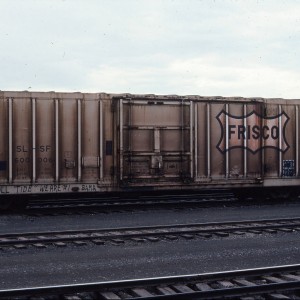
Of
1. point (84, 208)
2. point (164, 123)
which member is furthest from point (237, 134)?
point (84, 208)

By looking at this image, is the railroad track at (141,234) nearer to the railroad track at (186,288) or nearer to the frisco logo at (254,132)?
the railroad track at (186,288)

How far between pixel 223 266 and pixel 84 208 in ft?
25.2

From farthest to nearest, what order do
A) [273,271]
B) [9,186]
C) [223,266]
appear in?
[9,186]
[223,266]
[273,271]

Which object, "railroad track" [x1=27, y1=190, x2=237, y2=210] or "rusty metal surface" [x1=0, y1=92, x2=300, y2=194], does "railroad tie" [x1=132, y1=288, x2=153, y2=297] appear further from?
"railroad track" [x1=27, y1=190, x2=237, y2=210]

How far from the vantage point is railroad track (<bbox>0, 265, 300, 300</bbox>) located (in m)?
6.28

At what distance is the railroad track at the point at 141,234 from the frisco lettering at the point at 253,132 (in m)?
4.69

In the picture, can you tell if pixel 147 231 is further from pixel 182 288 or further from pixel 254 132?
pixel 254 132

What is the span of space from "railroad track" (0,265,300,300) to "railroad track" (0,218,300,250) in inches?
130

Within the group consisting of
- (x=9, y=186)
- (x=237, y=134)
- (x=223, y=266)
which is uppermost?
(x=237, y=134)

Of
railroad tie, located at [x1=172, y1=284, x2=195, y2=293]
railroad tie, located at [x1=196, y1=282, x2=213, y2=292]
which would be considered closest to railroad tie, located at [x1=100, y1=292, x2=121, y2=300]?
railroad tie, located at [x1=172, y1=284, x2=195, y2=293]

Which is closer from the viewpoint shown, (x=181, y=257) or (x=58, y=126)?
(x=181, y=257)

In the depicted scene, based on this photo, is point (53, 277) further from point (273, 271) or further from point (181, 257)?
point (273, 271)

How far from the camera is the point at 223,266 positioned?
8.38m

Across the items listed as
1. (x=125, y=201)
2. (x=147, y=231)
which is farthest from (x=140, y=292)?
(x=125, y=201)
